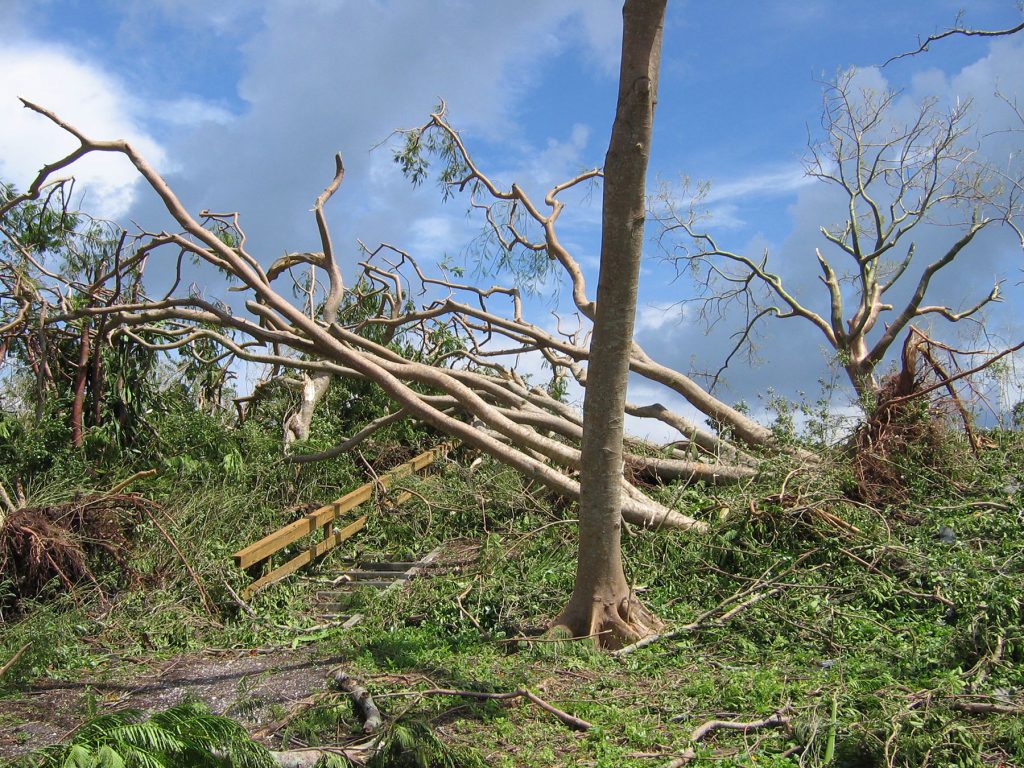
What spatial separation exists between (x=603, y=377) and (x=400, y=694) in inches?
102

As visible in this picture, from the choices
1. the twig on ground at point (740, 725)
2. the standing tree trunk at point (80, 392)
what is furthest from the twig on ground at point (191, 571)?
the twig on ground at point (740, 725)

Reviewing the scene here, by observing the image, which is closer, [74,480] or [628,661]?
[628,661]

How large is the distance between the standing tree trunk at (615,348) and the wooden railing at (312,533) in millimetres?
3591

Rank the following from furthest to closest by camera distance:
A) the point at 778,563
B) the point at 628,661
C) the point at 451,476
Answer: the point at 451,476
the point at 778,563
the point at 628,661

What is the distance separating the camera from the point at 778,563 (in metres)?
7.52

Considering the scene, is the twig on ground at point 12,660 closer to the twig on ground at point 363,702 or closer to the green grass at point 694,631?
the green grass at point 694,631

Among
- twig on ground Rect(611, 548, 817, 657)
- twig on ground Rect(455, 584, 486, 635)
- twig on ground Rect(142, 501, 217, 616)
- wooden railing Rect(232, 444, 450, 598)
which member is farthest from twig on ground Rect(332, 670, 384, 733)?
wooden railing Rect(232, 444, 450, 598)

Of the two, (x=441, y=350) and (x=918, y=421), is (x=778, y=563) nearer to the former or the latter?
(x=918, y=421)

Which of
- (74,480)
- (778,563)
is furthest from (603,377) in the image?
(74,480)

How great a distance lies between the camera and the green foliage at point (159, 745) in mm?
3727

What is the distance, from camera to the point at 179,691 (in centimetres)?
653

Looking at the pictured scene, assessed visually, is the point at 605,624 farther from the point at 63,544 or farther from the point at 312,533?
the point at 63,544

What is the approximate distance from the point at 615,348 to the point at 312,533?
511 cm

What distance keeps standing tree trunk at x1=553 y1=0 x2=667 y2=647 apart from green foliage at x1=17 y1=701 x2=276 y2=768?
3073mm
